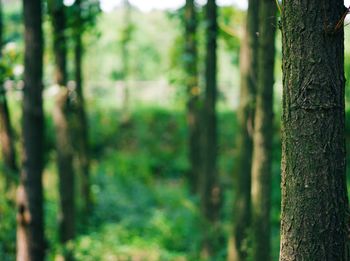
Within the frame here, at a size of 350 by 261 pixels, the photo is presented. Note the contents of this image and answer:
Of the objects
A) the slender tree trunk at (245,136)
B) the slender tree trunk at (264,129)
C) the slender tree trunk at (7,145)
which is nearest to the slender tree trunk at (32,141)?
the slender tree trunk at (245,136)

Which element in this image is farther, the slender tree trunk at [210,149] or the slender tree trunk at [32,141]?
Answer: the slender tree trunk at [210,149]

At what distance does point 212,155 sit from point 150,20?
98.8 feet

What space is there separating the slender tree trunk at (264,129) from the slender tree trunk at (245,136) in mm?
1615

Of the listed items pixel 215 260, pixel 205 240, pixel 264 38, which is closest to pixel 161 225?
pixel 205 240

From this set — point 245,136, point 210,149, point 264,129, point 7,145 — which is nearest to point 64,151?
point 7,145

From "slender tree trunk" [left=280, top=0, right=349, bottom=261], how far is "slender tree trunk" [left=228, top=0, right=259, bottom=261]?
435 cm

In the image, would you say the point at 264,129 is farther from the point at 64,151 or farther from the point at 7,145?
the point at 7,145

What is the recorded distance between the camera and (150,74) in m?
41.7

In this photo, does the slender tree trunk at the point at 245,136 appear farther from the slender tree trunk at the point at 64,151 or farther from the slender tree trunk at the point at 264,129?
the slender tree trunk at the point at 64,151

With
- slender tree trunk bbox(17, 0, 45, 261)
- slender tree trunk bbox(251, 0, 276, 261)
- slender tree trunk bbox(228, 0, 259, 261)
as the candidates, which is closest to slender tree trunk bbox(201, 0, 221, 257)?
slender tree trunk bbox(228, 0, 259, 261)

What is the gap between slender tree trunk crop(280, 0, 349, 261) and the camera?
2.52 m

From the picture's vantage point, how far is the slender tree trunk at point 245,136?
7.10 meters

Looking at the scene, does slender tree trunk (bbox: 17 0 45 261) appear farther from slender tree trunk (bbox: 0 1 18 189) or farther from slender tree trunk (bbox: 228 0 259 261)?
slender tree trunk (bbox: 0 1 18 189)

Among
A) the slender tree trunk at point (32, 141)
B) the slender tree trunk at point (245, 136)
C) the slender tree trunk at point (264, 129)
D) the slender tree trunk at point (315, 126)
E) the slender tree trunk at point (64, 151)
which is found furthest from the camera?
the slender tree trunk at point (64, 151)
